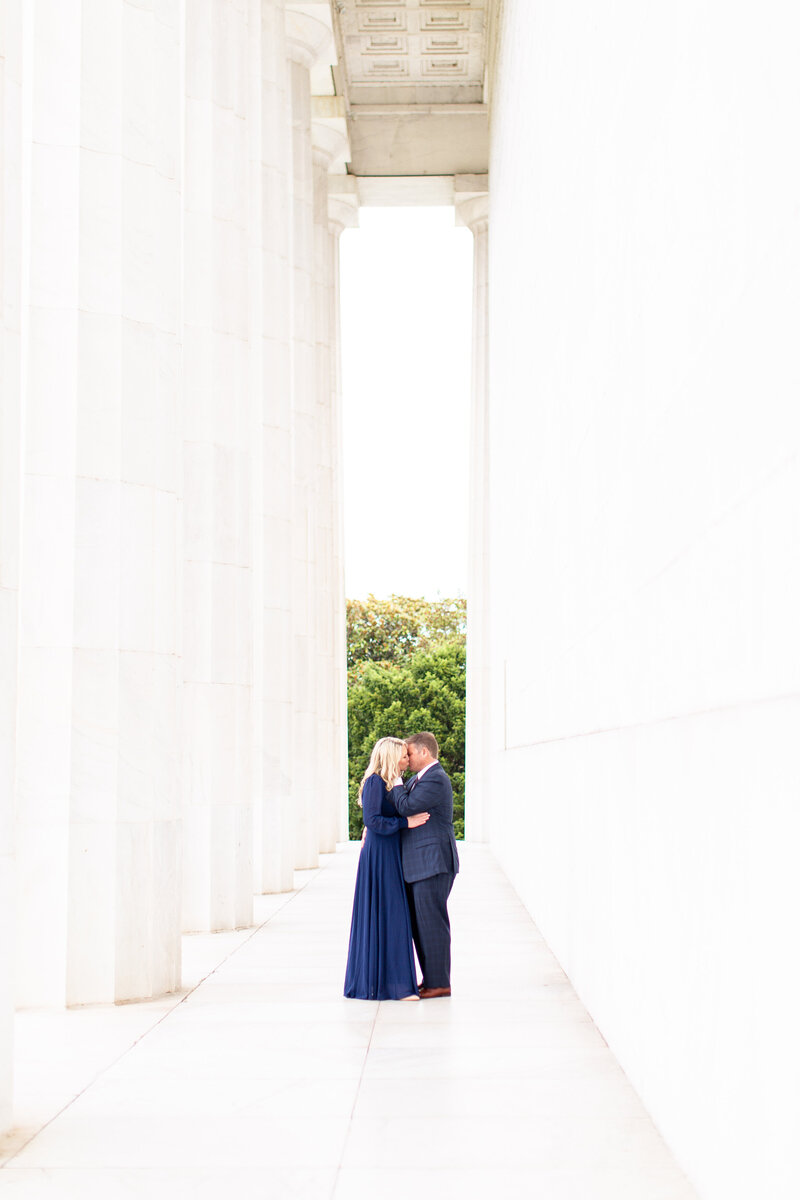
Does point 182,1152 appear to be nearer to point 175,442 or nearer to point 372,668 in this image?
point 175,442

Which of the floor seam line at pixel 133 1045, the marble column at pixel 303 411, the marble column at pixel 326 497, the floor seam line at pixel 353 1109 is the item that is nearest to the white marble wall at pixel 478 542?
the marble column at pixel 326 497

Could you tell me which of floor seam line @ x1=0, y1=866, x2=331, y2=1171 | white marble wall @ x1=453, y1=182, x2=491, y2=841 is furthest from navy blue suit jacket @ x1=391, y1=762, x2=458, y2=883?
white marble wall @ x1=453, y1=182, x2=491, y2=841

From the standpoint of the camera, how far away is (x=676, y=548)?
1198 centimetres

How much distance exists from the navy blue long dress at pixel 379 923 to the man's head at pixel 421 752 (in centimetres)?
93

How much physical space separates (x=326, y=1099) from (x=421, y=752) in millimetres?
8437

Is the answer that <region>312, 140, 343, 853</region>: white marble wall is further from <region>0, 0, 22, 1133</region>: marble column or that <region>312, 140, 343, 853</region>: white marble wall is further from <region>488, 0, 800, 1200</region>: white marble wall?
<region>0, 0, 22, 1133</region>: marble column

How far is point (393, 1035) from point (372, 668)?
94.3m

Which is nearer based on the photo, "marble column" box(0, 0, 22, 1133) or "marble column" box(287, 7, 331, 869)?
"marble column" box(0, 0, 22, 1133)

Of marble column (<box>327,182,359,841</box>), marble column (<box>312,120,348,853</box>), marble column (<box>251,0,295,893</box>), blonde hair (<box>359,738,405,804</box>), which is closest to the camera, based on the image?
blonde hair (<box>359,738,405,804</box>)

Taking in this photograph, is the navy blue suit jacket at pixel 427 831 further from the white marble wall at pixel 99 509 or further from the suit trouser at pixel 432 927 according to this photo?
the white marble wall at pixel 99 509

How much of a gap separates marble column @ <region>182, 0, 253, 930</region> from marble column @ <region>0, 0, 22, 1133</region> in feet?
50.6

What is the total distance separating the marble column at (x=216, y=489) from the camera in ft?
95.2

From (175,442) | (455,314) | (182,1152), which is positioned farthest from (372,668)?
(182,1152)

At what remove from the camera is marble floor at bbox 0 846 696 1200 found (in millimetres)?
11570
